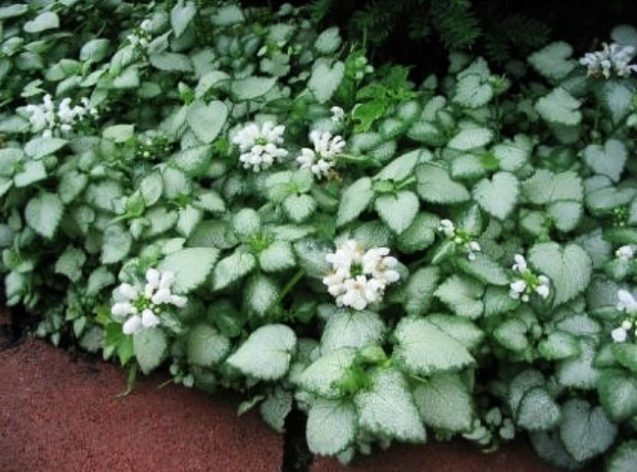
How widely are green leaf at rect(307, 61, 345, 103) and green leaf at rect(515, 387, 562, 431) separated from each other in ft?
2.65

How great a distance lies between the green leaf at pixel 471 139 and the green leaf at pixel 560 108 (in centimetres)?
16

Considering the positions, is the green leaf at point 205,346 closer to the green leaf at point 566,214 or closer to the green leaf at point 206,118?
the green leaf at point 206,118

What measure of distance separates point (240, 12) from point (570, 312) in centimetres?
113

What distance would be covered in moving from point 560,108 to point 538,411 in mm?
721

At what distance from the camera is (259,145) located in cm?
165

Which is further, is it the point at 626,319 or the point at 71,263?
the point at 71,263

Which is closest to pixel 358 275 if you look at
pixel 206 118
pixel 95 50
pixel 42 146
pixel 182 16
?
pixel 206 118

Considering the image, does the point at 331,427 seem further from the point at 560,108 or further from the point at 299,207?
the point at 560,108

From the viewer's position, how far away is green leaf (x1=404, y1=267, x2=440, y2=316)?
4.53ft

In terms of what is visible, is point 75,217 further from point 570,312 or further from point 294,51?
point 570,312

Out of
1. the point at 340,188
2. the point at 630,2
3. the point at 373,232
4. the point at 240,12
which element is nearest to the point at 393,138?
the point at 340,188

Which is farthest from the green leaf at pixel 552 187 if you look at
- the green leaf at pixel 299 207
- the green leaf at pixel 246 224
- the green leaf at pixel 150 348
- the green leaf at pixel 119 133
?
the green leaf at pixel 119 133

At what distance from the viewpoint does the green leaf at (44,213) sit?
5.31 feet

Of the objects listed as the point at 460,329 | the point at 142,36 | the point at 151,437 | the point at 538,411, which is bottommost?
the point at 151,437
